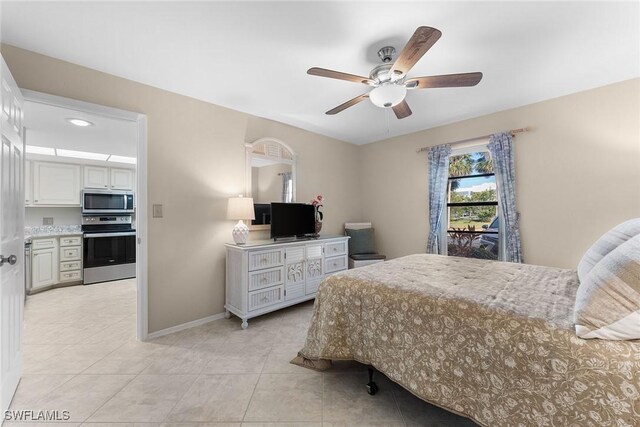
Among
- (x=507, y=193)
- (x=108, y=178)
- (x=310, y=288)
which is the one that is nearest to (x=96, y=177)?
(x=108, y=178)

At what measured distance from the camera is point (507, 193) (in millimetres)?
3088

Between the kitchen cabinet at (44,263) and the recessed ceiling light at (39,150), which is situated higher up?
the recessed ceiling light at (39,150)

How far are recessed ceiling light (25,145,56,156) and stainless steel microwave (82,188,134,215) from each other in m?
0.77

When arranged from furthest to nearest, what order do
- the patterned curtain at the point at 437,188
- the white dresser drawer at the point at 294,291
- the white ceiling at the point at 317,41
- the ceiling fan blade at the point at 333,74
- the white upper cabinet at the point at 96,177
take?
the white upper cabinet at the point at 96,177 < the patterned curtain at the point at 437,188 < the white dresser drawer at the point at 294,291 < the ceiling fan blade at the point at 333,74 < the white ceiling at the point at 317,41

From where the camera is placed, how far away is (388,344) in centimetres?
151

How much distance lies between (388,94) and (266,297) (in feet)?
7.69

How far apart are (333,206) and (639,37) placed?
3433 mm

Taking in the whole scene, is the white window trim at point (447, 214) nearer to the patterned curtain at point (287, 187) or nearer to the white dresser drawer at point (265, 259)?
the patterned curtain at point (287, 187)

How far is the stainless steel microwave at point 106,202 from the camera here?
4508 mm

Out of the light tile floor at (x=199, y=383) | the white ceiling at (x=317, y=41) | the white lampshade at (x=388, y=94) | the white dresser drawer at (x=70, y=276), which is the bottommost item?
the light tile floor at (x=199, y=383)

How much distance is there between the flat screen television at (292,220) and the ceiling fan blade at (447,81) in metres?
1.98

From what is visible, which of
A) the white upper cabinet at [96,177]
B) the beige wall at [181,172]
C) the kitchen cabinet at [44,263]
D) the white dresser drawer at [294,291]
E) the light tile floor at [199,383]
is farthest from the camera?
the white upper cabinet at [96,177]

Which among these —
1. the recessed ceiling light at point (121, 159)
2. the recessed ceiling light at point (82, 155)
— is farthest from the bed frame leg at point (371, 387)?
the recessed ceiling light at point (82, 155)

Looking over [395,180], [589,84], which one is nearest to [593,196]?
[589,84]
